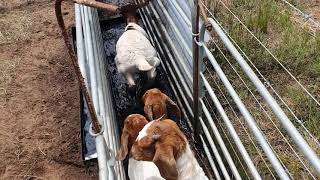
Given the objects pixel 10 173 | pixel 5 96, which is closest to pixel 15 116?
pixel 5 96

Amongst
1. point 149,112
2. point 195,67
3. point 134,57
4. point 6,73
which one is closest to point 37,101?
point 6,73

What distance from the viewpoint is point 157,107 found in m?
3.88

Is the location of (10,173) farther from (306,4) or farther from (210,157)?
(306,4)

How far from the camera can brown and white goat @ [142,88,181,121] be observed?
12.7 ft

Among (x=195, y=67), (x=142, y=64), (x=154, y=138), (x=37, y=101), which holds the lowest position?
(x=37, y=101)

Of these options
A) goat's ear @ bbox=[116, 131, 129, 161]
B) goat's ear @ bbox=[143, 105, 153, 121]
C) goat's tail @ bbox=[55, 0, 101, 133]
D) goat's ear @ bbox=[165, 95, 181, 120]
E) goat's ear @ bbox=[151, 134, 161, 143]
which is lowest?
goat's ear @ bbox=[165, 95, 181, 120]

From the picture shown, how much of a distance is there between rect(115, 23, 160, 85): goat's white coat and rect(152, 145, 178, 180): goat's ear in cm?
163

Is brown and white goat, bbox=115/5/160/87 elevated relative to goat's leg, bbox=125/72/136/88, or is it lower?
elevated

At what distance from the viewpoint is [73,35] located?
6.12m

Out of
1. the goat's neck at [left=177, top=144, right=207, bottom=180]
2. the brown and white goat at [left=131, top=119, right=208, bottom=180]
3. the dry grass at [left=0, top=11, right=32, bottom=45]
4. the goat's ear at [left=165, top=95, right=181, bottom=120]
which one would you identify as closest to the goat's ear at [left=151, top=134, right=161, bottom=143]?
the brown and white goat at [left=131, top=119, right=208, bottom=180]

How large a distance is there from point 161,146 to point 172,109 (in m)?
1.07

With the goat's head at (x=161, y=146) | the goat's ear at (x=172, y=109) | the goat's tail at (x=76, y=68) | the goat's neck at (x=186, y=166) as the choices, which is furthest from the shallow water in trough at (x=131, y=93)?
the goat's tail at (x=76, y=68)

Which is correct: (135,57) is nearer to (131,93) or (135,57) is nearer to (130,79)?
(130,79)

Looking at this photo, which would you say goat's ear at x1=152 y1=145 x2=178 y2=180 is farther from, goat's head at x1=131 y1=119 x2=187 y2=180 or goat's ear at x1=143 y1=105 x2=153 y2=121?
goat's ear at x1=143 y1=105 x2=153 y2=121
